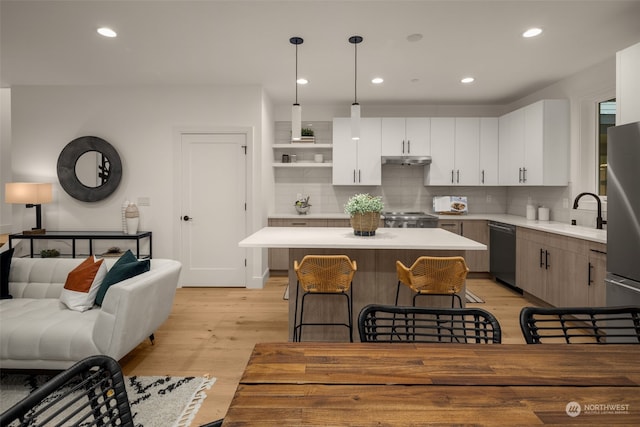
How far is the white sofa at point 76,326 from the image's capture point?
2402 millimetres

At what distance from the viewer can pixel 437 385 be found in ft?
3.22

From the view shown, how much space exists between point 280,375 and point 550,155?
485 centimetres

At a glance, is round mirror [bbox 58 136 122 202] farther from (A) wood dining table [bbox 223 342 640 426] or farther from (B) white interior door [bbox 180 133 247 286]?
(A) wood dining table [bbox 223 342 640 426]

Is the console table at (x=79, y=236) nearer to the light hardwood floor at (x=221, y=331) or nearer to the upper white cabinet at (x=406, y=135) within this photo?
the light hardwood floor at (x=221, y=331)

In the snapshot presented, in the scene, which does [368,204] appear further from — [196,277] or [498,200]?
[498,200]

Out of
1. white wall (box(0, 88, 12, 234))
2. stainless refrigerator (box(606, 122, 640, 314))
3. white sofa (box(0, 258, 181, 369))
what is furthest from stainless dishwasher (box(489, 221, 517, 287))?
white wall (box(0, 88, 12, 234))

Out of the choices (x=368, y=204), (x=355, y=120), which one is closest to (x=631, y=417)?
Answer: (x=368, y=204)

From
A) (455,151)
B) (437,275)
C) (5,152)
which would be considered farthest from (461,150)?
(5,152)

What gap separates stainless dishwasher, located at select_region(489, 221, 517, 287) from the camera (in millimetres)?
4852

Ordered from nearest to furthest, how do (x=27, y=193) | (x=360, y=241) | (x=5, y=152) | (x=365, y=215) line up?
(x=360, y=241) < (x=365, y=215) < (x=27, y=193) < (x=5, y=152)

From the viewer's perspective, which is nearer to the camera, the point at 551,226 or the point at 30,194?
the point at 551,226

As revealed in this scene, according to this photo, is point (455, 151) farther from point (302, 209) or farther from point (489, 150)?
point (302, 209)

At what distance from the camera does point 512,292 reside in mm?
4941

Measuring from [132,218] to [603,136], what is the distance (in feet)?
18.7
